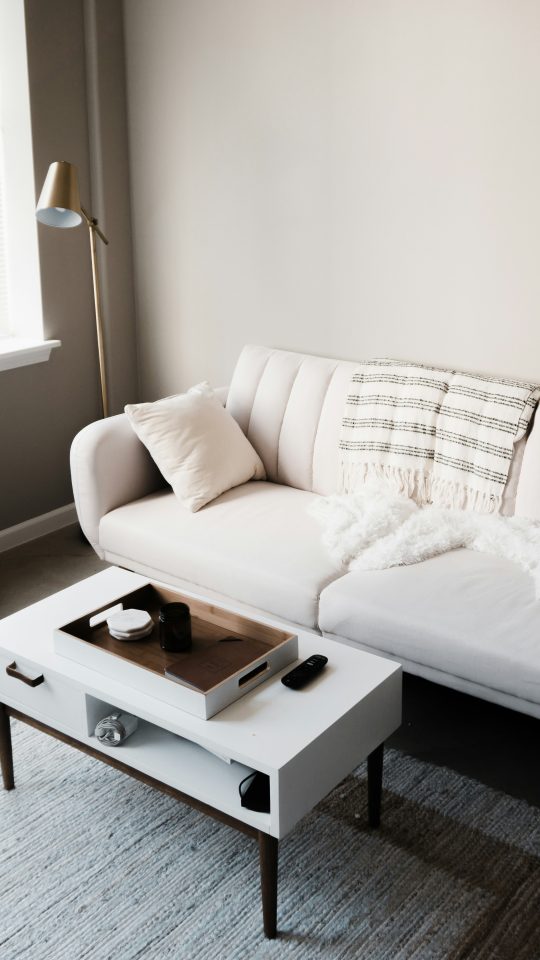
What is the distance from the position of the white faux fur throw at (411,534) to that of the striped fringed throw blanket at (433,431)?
9 cm

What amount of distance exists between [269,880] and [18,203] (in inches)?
105

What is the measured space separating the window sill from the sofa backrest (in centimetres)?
78

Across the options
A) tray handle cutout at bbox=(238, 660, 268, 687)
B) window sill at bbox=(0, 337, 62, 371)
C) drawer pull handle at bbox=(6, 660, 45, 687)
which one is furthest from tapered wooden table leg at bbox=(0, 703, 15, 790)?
window sill at bbox=(0, 337, 62, 371)

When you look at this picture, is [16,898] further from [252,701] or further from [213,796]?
[252,701]

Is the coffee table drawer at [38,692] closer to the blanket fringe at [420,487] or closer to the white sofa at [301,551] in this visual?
the white sofa at [301,551]

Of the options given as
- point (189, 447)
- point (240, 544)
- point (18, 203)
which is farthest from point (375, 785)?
point (18, 203)

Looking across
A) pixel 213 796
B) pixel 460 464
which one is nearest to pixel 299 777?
pixel 213 796

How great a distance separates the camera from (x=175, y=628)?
2.00 meters

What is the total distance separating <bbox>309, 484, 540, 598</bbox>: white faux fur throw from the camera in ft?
8.49

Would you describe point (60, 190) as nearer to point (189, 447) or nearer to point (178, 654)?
point (189, 447)

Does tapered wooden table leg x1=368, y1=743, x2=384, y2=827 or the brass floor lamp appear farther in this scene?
the brass floor lamp

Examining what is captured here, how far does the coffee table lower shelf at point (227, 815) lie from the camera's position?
179 centimetres

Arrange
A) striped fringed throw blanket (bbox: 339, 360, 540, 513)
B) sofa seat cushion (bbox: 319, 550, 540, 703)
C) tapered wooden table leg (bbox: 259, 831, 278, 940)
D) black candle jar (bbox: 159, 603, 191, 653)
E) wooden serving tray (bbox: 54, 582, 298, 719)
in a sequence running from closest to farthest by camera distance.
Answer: tapered wooden table leg (bbox: 259, 831, 278, 940) < wooden serving tray (bbox: 54, 582, 298, 719) < black candle jar (bbox: 159, 603, 191, 653) < sofa seat cushion (bbox: 319, 550, 540, 703) < striped fringed throw blanket (bbox: 339, 360, 540, 513)

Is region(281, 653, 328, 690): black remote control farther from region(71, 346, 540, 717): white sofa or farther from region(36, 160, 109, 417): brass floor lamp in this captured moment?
region(36, 160, 109, 417): brass floor lamp
